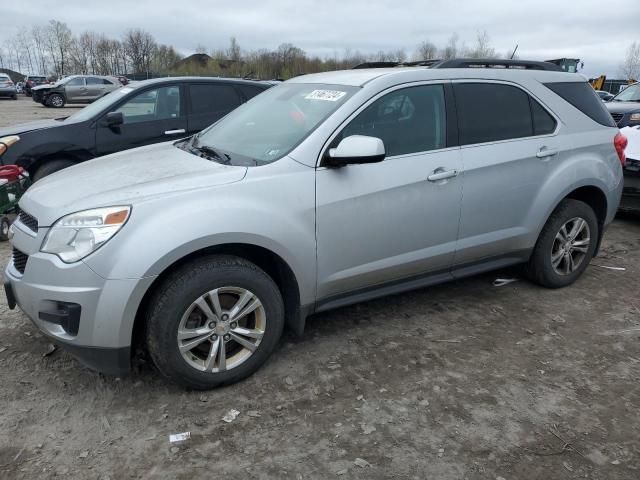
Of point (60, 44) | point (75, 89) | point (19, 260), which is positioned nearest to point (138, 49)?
point (60, 44)

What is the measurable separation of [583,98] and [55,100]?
2886 centimetres

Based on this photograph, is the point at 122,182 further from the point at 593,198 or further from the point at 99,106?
the point at 99,106

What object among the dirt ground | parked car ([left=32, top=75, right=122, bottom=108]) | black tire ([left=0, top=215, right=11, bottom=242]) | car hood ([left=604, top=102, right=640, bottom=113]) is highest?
parked car ([left=32, top=75, right=122, bottom=108])

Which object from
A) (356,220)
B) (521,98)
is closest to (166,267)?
(356,220)

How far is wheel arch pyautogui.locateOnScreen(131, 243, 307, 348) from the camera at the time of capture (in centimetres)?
275

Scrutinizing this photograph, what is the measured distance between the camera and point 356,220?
10.4 ft

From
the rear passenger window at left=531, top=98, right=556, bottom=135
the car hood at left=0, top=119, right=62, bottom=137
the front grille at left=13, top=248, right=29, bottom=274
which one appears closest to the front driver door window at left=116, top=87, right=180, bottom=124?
the car hood at left=0, top=119, right=62, bottom=137

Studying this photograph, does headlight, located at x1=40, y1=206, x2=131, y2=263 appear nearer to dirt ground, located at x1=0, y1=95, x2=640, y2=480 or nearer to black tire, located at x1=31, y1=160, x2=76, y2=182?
dirt ground, located at x1=0, y1=95, x2=640, y2=480

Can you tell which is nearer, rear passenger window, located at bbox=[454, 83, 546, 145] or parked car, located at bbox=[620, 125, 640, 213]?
rear passenger window, located at bbox=[454, 83, 546, 145]

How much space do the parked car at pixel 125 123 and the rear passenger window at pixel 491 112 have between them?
13.6 ft

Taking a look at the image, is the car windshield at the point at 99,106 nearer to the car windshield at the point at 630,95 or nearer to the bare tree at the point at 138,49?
the car windshield at the point at 630,95

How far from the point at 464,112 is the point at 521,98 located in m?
0.62

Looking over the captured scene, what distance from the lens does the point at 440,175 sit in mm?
3453

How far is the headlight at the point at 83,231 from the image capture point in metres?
2.57
